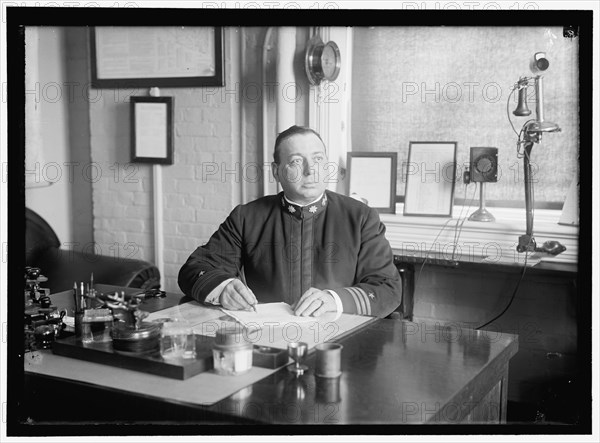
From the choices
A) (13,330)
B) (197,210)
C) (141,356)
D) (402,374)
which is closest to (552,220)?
(402,374)

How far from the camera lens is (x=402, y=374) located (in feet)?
5.30

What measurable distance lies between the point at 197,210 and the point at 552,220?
1.09 meters

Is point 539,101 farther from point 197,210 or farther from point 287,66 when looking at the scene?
point 197,210

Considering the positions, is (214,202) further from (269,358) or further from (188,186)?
(269,358)

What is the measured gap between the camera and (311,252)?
2.07 meters

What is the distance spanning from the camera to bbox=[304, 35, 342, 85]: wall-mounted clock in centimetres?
206

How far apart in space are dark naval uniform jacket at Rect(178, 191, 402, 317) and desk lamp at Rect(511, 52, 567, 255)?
0.43 m

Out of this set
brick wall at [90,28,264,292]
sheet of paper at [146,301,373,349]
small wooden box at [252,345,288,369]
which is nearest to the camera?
small wooden box at [252,345,288,369]

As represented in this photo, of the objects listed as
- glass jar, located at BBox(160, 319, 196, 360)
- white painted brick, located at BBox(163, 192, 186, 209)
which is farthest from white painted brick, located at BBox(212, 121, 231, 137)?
glass jar, located at BBox(160, 319, 196, 360)

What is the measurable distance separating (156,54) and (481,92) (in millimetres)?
1009

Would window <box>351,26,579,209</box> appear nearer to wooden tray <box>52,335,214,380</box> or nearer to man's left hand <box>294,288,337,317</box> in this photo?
→ man's left hand <box>294,288,337,317</box>

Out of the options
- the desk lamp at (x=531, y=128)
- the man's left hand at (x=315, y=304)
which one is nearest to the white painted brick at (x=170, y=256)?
the man's left hand at (x=315, y=304)

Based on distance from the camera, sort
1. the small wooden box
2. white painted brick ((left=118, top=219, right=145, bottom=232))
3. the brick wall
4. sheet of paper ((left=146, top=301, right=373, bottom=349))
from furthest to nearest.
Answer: white painted brick ((left=118, top=219, right=145, bottom=232)) < the brick wall < sheet of paper ((left=146, top=301, right=373, bottom=349)) < the small wooden box

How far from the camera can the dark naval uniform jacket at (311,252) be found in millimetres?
2049
